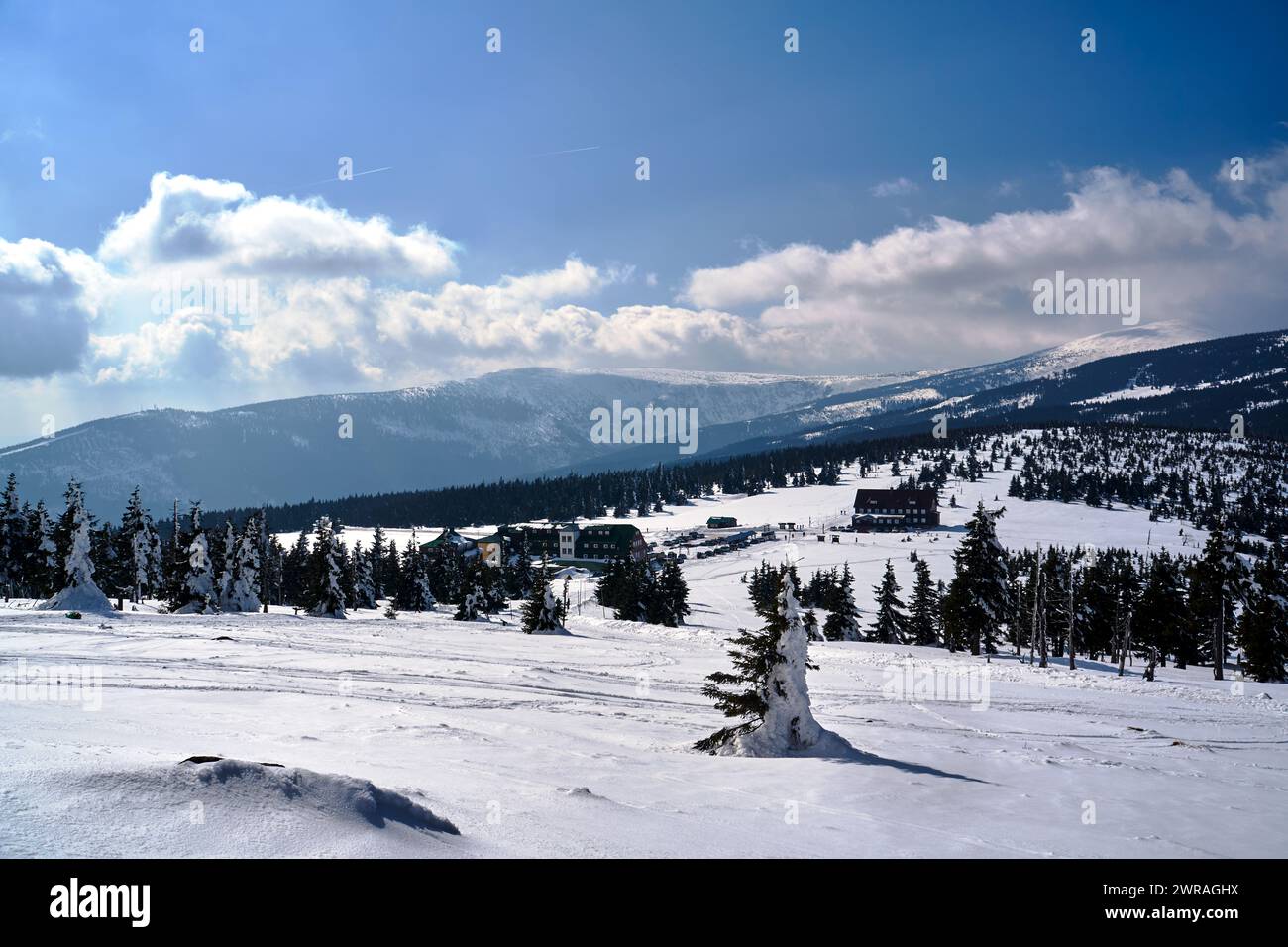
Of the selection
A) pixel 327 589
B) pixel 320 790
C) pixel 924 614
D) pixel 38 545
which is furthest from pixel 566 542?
pixel 320 790

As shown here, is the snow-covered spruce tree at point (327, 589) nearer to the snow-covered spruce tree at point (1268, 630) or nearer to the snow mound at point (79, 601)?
the snow mound at point (79, 601)

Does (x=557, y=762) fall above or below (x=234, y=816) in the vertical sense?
below

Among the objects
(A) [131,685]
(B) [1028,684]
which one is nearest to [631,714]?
(A) [131,685]

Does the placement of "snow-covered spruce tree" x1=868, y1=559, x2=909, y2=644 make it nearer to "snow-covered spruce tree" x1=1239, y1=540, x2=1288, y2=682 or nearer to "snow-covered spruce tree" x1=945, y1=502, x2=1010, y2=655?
"snow-covered spruce tree" x1=945, y1=502, x2=1010, y2=655

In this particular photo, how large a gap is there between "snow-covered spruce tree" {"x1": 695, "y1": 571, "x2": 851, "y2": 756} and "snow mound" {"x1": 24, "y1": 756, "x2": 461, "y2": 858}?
1029 centimetres

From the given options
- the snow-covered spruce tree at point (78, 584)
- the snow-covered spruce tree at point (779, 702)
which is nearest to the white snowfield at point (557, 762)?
the snow-covered spruce tree at point (779, 702)

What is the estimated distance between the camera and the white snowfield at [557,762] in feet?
25.1

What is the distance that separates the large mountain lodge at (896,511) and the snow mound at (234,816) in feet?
593

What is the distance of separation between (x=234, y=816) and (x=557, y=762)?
8832 millimetres

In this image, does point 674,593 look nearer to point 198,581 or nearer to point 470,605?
point 470,605

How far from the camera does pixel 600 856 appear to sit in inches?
329

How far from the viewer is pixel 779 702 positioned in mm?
18000
